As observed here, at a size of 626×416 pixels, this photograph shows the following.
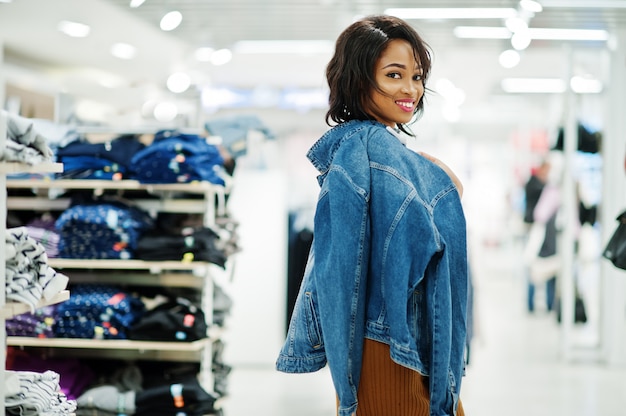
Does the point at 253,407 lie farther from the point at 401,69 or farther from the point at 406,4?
the point at 406,4

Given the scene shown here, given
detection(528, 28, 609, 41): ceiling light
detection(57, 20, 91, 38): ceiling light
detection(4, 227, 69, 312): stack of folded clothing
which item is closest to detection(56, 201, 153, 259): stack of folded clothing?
detection(4, 227, 69, 312): stack of folded clothing

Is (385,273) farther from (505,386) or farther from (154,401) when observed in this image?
(505,386)

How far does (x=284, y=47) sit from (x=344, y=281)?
9.93 metres

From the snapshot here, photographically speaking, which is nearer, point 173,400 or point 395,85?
point 395,85

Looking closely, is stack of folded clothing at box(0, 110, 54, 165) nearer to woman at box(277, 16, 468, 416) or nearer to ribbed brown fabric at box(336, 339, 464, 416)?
woman at box(277, 16, 468, 416)

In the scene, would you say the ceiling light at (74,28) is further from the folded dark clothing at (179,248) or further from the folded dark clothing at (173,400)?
the folded dark clothing at (173,400)

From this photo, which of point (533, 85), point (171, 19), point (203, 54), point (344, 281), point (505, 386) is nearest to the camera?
point (344, 281)

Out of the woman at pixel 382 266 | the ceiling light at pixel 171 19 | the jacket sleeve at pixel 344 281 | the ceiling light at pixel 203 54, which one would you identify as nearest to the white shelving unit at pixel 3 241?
the woman at pixel 382 266

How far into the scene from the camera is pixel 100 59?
12.2 meters

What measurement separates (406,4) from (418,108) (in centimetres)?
573

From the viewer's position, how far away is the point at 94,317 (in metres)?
4.23

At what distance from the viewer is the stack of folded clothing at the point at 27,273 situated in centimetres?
235

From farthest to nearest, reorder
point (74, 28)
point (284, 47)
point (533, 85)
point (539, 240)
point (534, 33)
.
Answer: point (533, 85) → point (284, 47) → point (539, 240) → point (74, 28) → point (534, 33)

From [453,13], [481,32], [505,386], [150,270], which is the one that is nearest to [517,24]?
[453,13]
